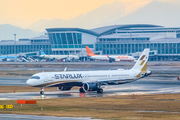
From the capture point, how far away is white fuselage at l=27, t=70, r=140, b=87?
62.9m

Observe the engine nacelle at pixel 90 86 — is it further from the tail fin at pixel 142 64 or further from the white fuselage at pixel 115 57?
the white fuselage at pixel 115 57

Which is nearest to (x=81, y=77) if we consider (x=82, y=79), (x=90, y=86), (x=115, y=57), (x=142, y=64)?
(x=82, y=79)

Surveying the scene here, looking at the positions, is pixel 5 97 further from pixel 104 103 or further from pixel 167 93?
pixel 167 93

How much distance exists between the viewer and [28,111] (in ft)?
143

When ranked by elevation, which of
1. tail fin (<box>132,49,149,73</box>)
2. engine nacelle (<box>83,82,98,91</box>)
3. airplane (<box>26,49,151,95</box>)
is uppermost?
tail fin (<box>132,49,149,73</box>)

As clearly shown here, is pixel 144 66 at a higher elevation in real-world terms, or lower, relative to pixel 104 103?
higher

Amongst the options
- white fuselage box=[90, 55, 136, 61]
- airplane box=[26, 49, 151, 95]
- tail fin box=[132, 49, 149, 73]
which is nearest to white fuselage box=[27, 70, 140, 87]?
airplane box=[26, 49, 151, 95]

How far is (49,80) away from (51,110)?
745 inches

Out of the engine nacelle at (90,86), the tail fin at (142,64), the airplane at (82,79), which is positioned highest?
the tail fin at (142,64)

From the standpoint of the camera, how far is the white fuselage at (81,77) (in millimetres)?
62906

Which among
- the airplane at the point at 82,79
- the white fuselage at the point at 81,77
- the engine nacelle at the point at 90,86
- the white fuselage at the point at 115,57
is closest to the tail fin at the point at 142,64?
the airplane at the point at 82,79

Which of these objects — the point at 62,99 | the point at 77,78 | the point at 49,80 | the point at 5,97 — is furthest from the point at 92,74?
the point at 5,97

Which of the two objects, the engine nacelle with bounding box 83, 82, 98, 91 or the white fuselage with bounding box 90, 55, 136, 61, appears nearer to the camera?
the engine nacelle with bounding box 83, 82, 98, 91

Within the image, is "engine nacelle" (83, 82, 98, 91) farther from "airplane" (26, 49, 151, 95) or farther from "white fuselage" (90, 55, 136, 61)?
"white fuselage" (90, 55, 136, 61)
